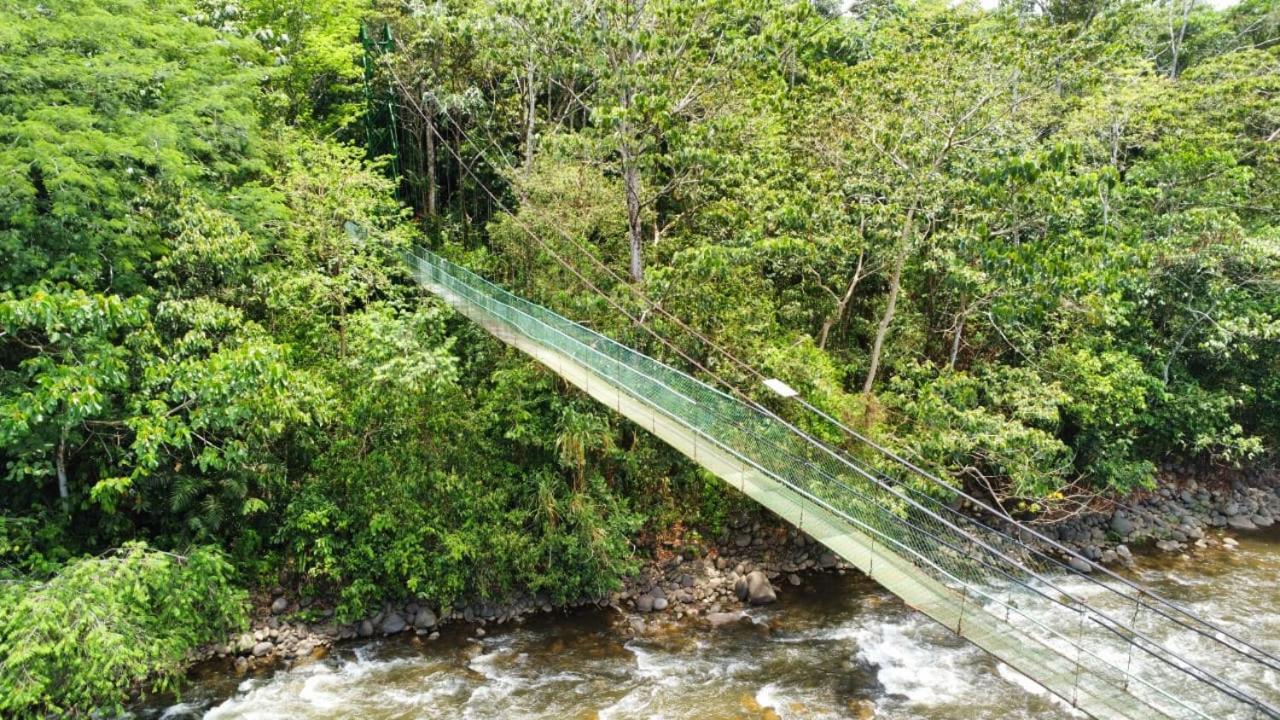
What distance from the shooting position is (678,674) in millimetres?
8773

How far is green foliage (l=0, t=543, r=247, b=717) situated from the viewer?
245 inches

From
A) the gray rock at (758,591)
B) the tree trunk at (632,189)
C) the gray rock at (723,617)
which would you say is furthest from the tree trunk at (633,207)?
the gray rock at (723,617)

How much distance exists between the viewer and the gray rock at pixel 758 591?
34.5 ft

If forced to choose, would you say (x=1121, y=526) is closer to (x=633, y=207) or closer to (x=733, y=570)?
(x=733, y=570)

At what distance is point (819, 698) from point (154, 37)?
460 inches

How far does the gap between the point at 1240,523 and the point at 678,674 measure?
1132 cm

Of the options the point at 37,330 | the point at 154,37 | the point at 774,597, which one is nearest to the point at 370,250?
the point at 154,37

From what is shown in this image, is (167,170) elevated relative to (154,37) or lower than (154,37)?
lower

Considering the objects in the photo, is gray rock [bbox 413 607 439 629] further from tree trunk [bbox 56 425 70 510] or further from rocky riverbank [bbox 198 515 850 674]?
tree trunk [bbox 56 425 70 510]

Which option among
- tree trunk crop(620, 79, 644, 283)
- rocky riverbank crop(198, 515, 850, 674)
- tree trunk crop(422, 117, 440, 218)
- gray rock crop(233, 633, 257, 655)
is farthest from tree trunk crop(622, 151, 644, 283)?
gray rock crop(233, 633, 257, 655)

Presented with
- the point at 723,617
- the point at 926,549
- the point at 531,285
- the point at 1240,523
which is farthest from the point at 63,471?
the point at 1240,523

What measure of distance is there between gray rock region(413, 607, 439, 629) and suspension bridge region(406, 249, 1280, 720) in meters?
3.51

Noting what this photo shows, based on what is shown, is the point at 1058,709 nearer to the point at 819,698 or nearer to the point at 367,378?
the point at 819,698

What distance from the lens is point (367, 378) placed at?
10.1 m
